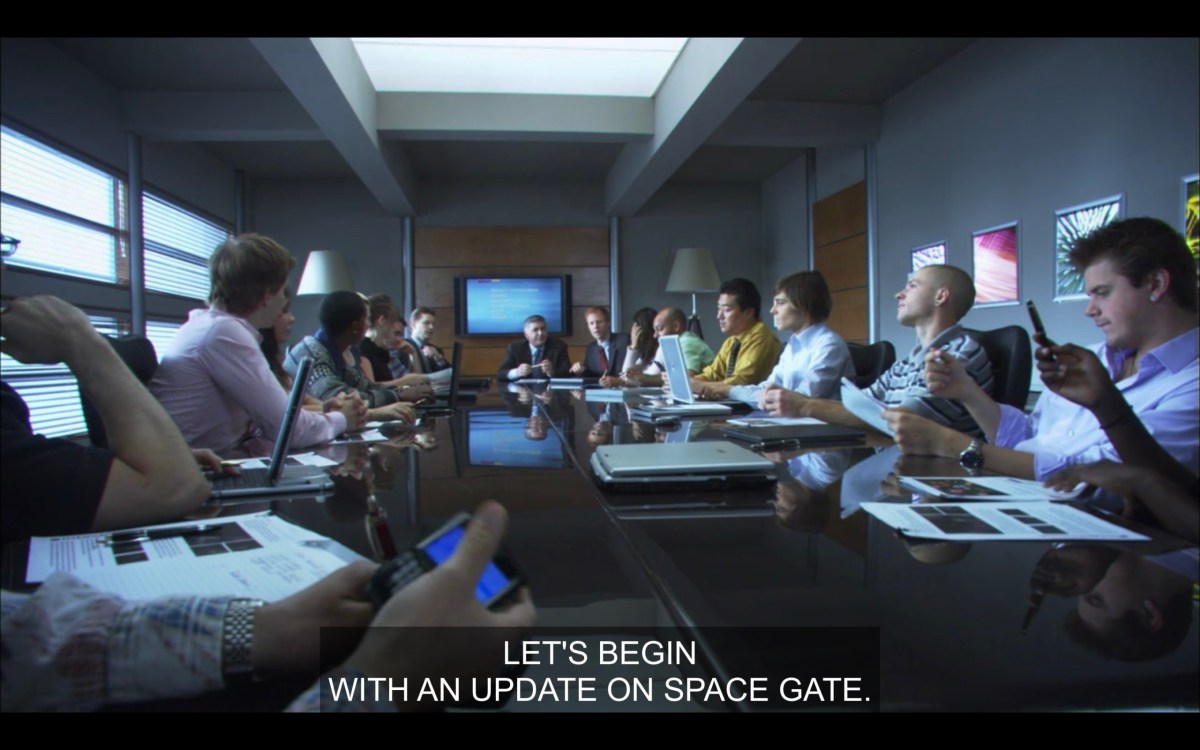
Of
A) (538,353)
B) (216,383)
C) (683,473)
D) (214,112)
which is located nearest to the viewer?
(683,473)

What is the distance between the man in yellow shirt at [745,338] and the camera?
381cm

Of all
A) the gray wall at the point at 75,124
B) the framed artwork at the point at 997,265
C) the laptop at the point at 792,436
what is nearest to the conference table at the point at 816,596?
the laptop at the point at 792,436

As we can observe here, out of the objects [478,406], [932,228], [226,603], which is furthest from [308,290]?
[226,603]

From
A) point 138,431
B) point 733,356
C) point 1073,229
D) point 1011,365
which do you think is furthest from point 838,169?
point 138,431

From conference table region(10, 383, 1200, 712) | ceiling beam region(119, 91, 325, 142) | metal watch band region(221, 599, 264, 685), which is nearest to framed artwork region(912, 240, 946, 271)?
conference table region(10, 383, 1200, 712)

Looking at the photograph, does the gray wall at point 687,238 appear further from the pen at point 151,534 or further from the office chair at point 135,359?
the pen at point 151,534

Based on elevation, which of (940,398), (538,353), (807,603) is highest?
(538,353)

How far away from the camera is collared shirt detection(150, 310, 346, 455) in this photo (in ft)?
5.85

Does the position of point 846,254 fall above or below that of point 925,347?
above

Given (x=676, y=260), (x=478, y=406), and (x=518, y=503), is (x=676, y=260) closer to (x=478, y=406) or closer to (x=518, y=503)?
(x=478, y=406)

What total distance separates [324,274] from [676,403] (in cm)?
542

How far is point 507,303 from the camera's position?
25.0ft

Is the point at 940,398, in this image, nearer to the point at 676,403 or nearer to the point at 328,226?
the point at 676,403

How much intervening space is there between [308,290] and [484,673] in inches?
279
